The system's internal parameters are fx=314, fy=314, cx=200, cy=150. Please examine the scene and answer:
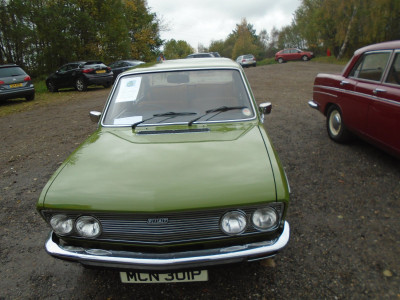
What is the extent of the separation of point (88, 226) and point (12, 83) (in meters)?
12.6

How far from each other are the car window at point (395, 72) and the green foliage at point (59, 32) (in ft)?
70.7

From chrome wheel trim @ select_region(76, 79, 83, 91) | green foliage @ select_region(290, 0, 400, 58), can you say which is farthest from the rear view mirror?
green foliage @ select_region(290, 0, 400, 58)

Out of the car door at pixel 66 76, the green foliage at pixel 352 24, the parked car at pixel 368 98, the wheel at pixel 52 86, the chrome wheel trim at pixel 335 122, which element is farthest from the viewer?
the green foliage at pixel 352 24

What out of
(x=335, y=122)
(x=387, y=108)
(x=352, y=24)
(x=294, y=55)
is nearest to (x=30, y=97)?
(x=335, y=122)

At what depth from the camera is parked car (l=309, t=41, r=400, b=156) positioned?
407 centimetres

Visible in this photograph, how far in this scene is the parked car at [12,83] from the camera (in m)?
12.1

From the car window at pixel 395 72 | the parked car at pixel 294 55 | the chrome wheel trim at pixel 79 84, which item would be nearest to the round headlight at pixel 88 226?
the car window at pixel 395 72

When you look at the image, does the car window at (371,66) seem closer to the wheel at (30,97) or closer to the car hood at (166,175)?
the car hood at (166,175)

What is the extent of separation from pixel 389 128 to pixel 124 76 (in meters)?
3.39

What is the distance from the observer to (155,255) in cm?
211

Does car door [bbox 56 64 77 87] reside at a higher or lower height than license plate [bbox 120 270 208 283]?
higher

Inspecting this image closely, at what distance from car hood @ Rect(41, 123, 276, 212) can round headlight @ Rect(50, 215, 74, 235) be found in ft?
0.34

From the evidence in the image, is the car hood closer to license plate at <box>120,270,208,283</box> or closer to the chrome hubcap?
license plate at <box>120,270,208,283</box>

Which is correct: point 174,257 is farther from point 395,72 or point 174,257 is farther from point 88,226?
point 395,72
